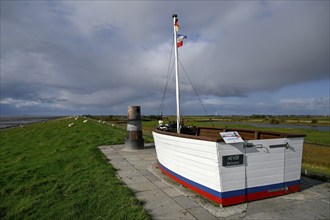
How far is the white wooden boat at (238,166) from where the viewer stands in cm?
664

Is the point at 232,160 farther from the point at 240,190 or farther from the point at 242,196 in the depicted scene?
the point at 242,196

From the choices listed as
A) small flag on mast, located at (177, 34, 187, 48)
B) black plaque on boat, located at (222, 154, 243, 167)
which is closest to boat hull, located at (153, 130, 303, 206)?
black plaque on boat, located at (222, 154, 243, 167)

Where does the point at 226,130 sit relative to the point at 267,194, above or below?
above

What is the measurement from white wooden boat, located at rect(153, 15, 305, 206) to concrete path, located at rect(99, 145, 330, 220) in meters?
0.28

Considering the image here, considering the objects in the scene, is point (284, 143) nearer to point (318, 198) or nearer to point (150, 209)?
point (318, 198)

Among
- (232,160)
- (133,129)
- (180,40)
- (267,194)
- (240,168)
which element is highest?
(180,40)

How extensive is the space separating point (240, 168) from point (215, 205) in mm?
1256

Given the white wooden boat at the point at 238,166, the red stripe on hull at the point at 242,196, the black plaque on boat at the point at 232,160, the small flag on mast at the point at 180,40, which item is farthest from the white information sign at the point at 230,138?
the small flag on mast at the point at 180,40

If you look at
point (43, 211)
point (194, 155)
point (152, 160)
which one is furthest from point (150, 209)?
point (152, 160)

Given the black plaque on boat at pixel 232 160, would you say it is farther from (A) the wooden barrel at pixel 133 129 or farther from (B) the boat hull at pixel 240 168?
(A) the wooden barrel at pixel 133 129

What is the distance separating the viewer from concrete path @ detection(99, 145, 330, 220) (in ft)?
20.5

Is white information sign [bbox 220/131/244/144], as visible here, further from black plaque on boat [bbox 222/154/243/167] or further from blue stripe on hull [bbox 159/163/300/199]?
blue stripe on hull [bbox 159/163/300/199]

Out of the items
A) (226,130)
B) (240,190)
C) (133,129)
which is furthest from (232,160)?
(133,129)

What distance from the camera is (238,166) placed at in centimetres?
679
